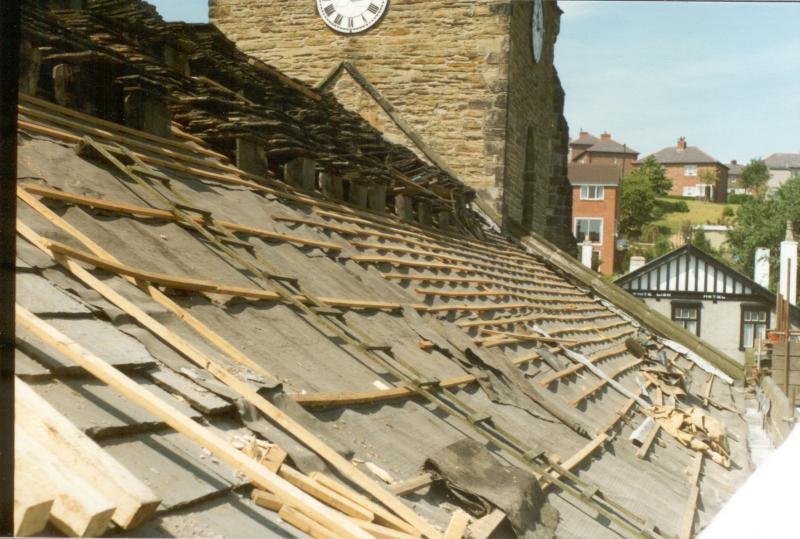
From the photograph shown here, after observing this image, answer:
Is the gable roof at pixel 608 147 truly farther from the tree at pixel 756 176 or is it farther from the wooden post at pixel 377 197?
the wooden post at pixel 377 197

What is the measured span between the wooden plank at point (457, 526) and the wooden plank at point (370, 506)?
7.8 inches

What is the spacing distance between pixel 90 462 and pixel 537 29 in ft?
64.4

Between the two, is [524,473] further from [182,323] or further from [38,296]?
[38,296]

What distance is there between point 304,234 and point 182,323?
3435 millimetres

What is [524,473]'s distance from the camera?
5188mm

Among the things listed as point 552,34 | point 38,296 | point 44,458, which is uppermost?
point 552,34

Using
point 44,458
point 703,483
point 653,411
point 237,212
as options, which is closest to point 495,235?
point 653,411

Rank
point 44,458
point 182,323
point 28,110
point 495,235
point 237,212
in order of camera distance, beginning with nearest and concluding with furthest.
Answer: point 44,458
point 182,323
point 28,110
point 237,212
point 495,235

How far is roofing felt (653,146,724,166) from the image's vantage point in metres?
60.5

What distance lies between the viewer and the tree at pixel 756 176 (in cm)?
6016

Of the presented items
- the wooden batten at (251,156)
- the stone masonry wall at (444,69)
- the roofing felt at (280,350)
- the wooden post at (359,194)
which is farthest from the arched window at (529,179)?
the wooden batten at (251,156)

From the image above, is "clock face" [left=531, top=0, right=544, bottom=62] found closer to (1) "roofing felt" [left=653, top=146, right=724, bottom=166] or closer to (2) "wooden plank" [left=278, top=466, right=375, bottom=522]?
(2) "wooden plank" [left=278, top=466, right=375, bottom=522]

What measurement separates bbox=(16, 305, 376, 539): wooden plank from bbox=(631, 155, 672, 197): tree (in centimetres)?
5524

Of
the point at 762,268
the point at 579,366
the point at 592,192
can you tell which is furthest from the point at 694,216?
the point at 579,366
